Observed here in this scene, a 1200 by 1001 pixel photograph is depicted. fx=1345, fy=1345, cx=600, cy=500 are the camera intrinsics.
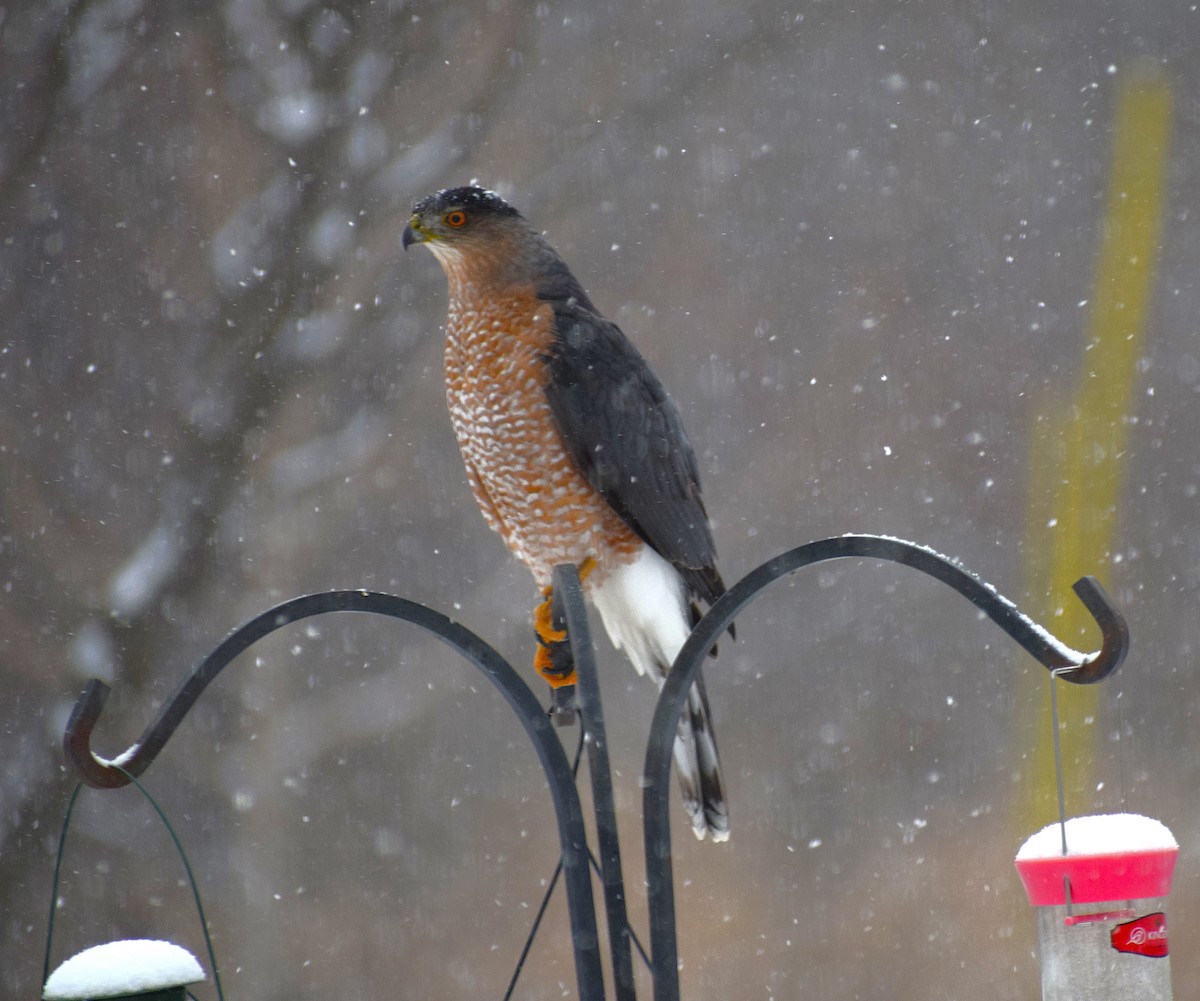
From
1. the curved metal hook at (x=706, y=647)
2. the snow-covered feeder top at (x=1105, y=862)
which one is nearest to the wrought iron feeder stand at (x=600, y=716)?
the curved metal hook at (x=706, y=647)

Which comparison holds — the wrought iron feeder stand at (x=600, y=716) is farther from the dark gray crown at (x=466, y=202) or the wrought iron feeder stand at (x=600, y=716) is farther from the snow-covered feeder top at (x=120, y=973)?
the dark gray crown at (x=466, y=202)

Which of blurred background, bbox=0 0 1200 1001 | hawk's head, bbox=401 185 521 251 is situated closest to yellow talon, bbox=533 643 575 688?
hawk's head, bbox=401 185 521 251

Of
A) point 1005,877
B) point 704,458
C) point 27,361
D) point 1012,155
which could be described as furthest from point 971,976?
point 27,361

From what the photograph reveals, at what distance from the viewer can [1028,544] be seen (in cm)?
566

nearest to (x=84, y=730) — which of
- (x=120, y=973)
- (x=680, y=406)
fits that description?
(x=120, y=973)

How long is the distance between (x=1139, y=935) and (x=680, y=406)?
4.07 metres

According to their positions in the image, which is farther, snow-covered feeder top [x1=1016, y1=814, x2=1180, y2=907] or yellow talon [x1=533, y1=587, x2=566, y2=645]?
yellow talon [x1=533, y1=587, x2=566, y2=645]

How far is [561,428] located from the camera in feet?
7.58

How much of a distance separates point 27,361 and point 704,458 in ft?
8.40

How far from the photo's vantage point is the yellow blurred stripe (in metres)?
5.63

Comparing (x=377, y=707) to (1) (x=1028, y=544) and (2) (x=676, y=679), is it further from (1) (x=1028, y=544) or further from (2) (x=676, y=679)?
(2) (x=676, y=679)

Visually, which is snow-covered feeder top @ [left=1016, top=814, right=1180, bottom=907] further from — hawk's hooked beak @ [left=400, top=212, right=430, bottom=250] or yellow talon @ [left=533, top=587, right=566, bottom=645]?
hawk's hooked beak @ [left=400, top=212, right=430, bottom=250]

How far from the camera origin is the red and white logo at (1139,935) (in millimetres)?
1444

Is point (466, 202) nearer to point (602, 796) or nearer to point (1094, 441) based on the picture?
point (602, 796)
